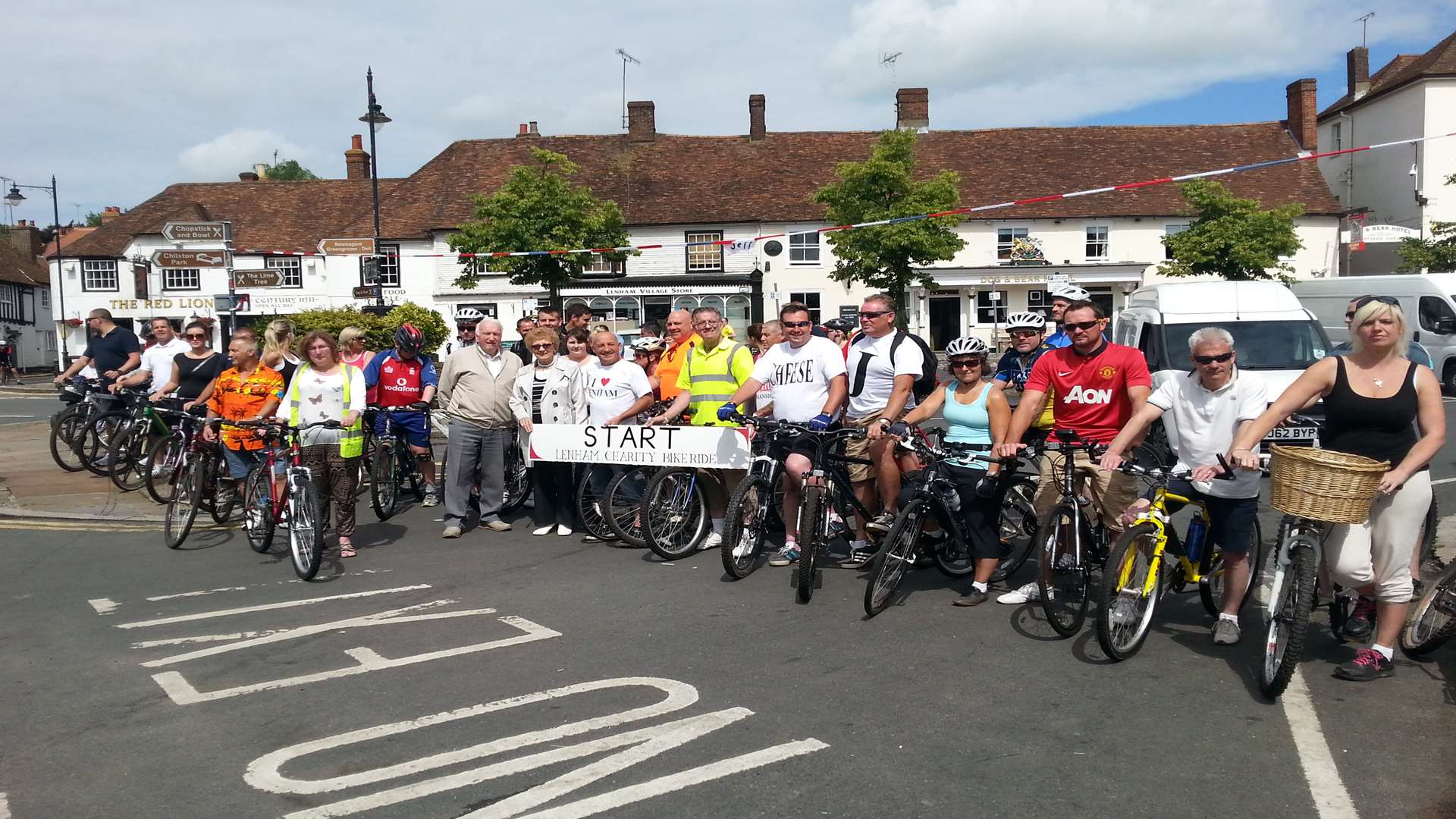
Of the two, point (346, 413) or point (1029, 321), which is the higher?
point (1029, 321)

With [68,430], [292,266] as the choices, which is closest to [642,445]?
[68,430]

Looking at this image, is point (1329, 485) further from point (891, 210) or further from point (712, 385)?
point (891, 210)

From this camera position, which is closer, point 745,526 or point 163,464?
point 745,526

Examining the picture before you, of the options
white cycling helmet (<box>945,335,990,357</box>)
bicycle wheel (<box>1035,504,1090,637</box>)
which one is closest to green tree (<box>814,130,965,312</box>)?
white cycling helmet (<box>945,335,990,357</box>)

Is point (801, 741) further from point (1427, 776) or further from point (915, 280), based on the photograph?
point (915, 280)

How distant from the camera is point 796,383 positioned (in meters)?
8.17

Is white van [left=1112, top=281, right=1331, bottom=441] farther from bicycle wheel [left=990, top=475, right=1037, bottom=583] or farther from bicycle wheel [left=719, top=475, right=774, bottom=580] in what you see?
bicycle wheel [left=719, top=475, right=774, bottom=580]

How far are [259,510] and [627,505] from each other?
2.86 meters

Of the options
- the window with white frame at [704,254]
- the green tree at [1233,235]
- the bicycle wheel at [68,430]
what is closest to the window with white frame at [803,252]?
the window with white frame at [704,254]

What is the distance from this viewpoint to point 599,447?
9258 mm

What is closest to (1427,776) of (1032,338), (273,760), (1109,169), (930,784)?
(930,784)

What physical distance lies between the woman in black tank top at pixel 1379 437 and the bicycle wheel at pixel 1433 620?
8.1 inches

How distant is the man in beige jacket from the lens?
981cm

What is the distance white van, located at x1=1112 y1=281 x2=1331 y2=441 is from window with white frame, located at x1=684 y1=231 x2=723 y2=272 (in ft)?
99.3
